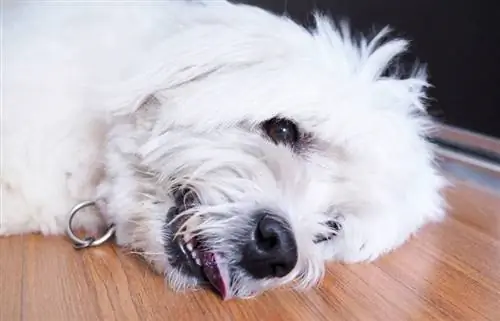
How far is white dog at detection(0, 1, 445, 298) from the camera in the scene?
3.85 feet

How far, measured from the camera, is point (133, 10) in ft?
4.70

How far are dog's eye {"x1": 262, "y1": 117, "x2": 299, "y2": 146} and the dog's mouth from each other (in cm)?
19

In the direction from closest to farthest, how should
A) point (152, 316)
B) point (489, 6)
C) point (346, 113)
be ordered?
point (152, 316) < point (346, 113) < point (489, 6)

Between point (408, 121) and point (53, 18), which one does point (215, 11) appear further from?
point (408, 121)

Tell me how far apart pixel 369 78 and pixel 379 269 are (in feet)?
1.17

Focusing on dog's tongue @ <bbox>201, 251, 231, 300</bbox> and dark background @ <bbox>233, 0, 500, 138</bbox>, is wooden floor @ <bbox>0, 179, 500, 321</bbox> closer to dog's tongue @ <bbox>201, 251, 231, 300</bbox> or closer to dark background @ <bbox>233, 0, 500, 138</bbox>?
dog's tongue @ <bbox>201, 251, 231, 300</bbox>

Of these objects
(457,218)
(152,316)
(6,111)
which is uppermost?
(6,111)

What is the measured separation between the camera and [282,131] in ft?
4.20

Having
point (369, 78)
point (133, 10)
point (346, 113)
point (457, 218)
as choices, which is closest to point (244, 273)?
point (346, 113)

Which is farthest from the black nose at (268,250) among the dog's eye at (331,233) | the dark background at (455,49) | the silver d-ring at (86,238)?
the dark background at (455,49)

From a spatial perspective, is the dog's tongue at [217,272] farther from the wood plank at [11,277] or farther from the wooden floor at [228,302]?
the wood plank at [11,277]

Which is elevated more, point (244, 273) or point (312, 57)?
point (312, 57)

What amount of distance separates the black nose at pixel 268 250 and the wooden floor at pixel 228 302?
0.06 m

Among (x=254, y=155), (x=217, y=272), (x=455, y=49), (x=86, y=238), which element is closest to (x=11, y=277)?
(x=86, y=238)
